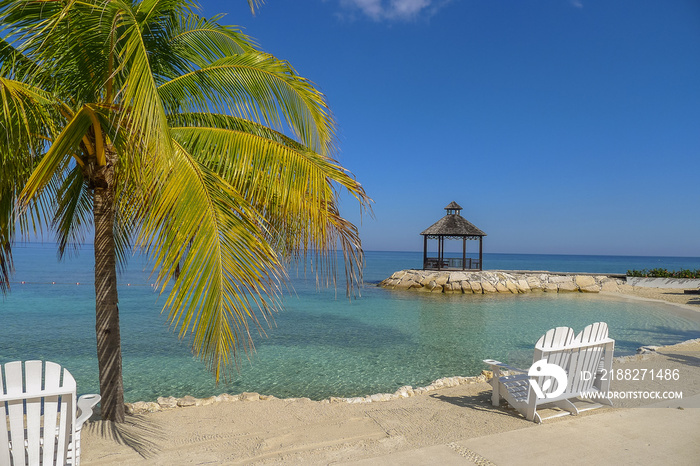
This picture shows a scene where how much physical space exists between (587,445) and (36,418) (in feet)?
13.1

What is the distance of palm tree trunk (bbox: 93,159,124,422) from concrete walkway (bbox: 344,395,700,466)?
2808 millimetres

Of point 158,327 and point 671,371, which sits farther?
point 158,327

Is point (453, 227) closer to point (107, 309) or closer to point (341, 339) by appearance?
point (341, 339)

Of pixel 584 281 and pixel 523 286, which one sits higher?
pixel 584 281

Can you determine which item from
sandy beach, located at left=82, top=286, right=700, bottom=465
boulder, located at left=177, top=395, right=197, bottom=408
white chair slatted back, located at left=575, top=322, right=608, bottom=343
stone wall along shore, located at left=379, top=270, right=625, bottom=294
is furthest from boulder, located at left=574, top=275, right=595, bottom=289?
boulder, located at left=177, top=395, right=197, bottom=408

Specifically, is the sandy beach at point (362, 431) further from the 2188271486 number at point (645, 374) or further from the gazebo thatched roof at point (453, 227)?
the gazebo thatched roof at point (453, 227)

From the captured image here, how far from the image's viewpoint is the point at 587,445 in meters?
3.35

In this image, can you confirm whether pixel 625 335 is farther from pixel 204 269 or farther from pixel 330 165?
pixel 204 269

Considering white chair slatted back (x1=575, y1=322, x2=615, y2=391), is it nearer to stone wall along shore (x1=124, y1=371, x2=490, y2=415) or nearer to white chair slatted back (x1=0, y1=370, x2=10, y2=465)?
stone wall along shore (x1=124, y1=371, x2=490, y2=415)

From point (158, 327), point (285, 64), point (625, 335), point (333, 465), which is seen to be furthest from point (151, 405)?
point (625, 335)

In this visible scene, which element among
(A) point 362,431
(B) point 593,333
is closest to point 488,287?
(B) point 593,333

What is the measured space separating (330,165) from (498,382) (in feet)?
9.85

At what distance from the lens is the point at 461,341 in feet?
37.1

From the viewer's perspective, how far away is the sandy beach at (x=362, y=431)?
10.9ft
